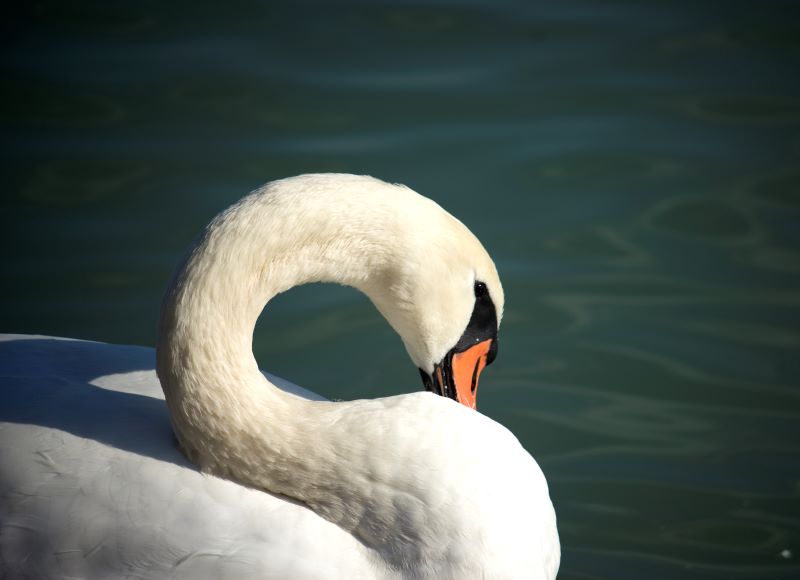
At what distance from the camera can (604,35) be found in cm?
596

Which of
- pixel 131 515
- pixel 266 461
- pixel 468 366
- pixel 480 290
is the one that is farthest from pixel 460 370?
pixel 131 515

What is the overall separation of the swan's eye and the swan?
0.21m

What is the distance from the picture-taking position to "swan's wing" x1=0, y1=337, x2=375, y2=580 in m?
2.49

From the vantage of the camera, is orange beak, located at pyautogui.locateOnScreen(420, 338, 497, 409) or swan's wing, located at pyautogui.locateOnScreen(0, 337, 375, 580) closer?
swan's wing, located at pyautogui.locateOnScreen(0, 337, 375, 580)

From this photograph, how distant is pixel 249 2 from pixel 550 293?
9.06 ft

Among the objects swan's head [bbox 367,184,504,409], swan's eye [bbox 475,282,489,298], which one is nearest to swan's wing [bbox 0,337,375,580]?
swan's head [bbox 367,184,504,409]

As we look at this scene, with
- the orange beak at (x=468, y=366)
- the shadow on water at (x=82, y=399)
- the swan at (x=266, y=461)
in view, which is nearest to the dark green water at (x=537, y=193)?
the orange beak at (x=468, y=366)

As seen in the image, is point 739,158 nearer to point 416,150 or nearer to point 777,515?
point 416,150

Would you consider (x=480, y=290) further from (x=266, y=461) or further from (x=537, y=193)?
(x=537, y=193)

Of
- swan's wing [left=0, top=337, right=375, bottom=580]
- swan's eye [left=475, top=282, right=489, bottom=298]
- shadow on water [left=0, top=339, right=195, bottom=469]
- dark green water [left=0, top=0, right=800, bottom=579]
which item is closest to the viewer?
swan's wing [left=0, top=337, right=375, bottom=580]

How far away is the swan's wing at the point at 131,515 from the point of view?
2.49 metres

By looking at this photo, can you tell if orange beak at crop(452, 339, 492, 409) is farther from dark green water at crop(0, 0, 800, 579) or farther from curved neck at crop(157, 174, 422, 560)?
dark green water at crop(0, 0, 800, 579)

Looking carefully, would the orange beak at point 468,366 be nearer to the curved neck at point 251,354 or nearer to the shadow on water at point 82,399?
the curved neck at point 251,354

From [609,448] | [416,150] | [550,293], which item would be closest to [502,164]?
[416,150]
